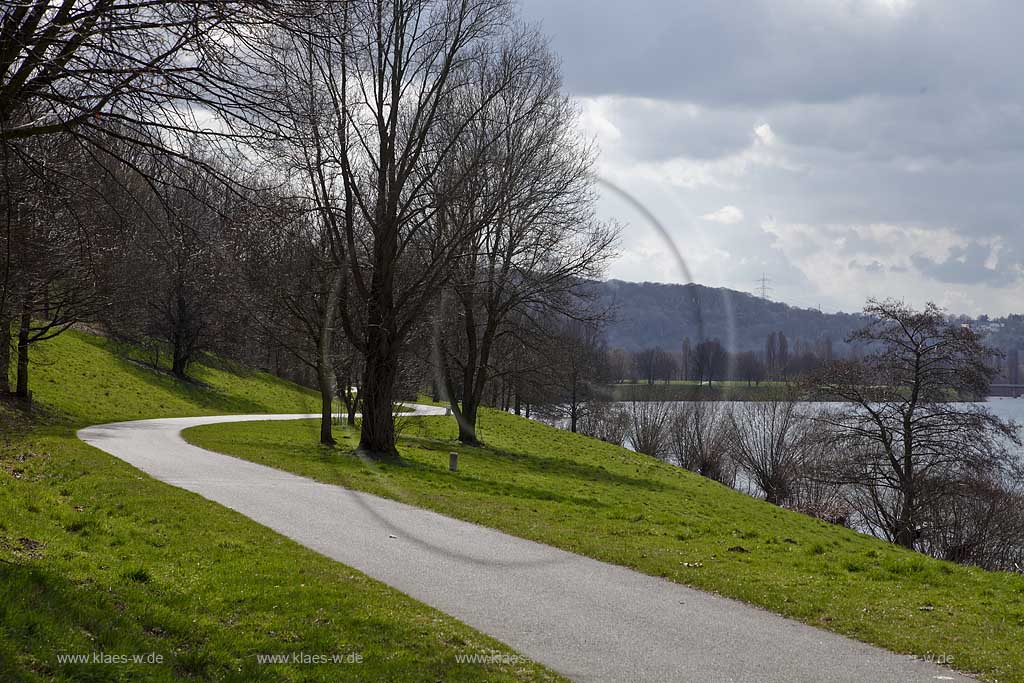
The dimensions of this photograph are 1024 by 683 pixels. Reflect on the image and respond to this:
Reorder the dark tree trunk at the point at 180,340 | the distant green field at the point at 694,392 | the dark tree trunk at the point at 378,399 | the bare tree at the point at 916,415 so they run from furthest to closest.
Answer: the distant green field at the point at 694,392
the dark tree trunk at the point at 180,340
the bare tree at the point at 916,415
the dark tree trunk at the point at 378,399

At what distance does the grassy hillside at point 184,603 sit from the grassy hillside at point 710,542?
11.7ft

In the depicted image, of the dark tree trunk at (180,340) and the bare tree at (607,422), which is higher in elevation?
the dark tree trunk at (180,340)

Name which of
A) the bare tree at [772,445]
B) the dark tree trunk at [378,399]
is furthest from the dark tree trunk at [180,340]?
Result: the bare tree at [772,445]

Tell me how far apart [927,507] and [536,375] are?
15.1 meters

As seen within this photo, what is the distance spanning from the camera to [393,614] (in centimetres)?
726

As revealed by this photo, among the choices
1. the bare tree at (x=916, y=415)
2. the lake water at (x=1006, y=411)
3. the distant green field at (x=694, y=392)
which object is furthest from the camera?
the distant green field at (x=694, y=392)

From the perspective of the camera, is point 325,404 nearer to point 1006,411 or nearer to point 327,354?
point 327,354

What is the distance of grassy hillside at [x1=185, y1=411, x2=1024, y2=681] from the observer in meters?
7.69

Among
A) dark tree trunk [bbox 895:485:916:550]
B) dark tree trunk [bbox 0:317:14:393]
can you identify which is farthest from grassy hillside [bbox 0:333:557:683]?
dark tree trunk [bbox 895:485:916:550]

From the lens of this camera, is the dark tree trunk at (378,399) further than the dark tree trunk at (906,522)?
No

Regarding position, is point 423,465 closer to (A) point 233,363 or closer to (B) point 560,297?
(B) point 560,297

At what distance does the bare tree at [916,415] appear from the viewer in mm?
27734

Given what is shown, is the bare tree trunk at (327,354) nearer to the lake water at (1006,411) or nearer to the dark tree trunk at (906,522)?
the dark tree trunk at (906,522)

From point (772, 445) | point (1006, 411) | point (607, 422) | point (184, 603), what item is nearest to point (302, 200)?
point (184, 603)
